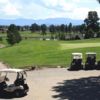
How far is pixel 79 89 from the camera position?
2698 cm

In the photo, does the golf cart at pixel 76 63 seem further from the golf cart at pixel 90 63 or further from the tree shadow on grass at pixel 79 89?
the tree shadow on grass at pixel 79 89

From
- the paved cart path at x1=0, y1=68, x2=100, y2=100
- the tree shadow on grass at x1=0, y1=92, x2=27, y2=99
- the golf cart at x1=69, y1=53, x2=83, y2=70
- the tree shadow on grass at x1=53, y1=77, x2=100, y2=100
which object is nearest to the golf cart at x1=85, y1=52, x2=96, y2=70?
the golf cart at x1=69, y1=53, x2=83, y2=70

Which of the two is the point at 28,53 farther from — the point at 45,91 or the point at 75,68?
the point at 45,91

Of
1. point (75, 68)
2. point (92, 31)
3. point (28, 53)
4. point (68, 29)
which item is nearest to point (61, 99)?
point (75, 68)

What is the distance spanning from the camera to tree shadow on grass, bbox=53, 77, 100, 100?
23.9m

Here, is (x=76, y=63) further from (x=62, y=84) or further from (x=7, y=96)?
(x=7, y=96)

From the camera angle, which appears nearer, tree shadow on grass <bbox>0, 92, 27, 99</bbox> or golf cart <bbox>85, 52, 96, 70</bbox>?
tree shadow on grass <bbox>0, 92, 27, 99</bbox>

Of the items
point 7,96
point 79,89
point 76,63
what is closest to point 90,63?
point 76,63

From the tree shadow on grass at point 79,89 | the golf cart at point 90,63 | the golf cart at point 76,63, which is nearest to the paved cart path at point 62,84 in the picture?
the tree shadow on grass at point 79,89

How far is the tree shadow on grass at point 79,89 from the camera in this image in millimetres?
23875

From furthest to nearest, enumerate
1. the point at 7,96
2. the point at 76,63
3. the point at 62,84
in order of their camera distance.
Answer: the point at 76,63 < the point at 62,84 < the point at 7,96

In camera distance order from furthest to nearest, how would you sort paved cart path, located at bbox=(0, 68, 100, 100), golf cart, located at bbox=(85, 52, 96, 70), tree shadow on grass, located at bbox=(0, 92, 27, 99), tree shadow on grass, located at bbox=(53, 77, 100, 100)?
golf cart, located at bbox=(85, 52, 96, 70) → paved cart path, located at bbox=(0, 68, 100, 100) → tree shadow on grass, located at bbox=(0, 92, 27, 99) → tree shadow on grass, located at bbox=(53, 77, 100, 100)

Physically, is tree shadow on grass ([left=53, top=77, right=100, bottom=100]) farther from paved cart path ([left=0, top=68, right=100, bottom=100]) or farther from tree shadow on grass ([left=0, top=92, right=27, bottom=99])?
tree shadow on grass ([left=0, top=92, right=27, bottom=99])

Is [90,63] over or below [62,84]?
over
